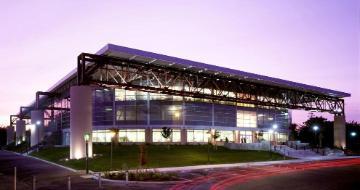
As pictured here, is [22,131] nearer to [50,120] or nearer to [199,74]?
[50,120]

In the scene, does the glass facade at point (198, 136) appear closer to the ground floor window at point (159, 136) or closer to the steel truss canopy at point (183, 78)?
the ground floor window at point (159, 136)

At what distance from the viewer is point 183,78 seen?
50.8 m

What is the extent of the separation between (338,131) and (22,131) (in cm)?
7854

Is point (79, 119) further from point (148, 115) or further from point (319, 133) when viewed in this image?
point (319, 133)

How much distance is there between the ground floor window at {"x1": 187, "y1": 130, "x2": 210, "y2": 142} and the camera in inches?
2955

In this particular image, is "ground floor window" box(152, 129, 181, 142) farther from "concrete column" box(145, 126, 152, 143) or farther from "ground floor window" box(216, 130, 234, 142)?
"ground floor window" box(216, 130, 234, 142)

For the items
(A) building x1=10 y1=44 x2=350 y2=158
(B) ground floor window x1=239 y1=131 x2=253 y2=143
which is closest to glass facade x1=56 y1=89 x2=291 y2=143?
(A) building x1=10 y1=44 x2=350 y2=158

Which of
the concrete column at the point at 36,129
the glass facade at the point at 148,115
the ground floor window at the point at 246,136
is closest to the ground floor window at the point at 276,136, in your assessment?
the ground floor window at the point at 246,136

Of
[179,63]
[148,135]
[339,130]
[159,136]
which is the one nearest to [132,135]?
[148,135]

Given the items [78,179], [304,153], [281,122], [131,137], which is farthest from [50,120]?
[78,179]

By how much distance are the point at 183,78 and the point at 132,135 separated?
25.8m

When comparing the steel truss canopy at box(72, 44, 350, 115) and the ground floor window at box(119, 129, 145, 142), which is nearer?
the steel truss canopy at box(72, 44, 350, 115)

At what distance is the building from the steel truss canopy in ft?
0.39

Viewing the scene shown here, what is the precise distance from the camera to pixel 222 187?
24.2 meters
